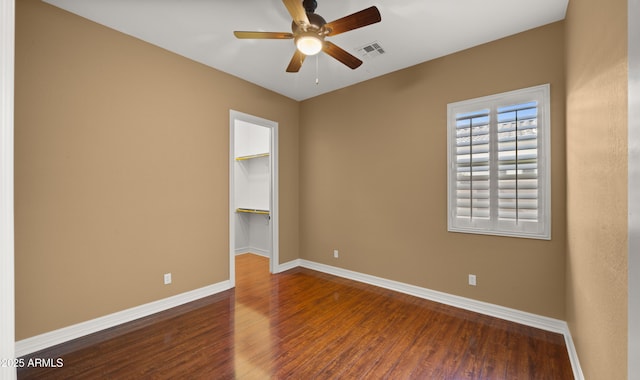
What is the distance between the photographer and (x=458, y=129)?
10.3 ft

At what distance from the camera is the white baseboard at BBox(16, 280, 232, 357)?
88.4 inches

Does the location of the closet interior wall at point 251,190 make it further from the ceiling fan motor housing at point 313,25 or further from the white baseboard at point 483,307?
the ceiling fan motor housing at point 313,25

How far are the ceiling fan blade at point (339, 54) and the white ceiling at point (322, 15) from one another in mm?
358

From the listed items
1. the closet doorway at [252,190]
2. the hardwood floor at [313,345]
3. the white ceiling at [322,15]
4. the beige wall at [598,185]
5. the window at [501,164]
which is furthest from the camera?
the closet doorway at [252,190]

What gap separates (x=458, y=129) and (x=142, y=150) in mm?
3598

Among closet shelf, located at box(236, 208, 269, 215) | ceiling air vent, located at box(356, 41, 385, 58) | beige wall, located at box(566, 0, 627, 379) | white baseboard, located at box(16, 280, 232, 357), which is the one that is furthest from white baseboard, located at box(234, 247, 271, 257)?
beige wall, located at box(566, 0, 627, 379)

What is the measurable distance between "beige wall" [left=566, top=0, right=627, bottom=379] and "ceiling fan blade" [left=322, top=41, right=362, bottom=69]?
1.67m

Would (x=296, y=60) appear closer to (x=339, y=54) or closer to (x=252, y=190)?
(x=339, y=54)

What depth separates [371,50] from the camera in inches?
123

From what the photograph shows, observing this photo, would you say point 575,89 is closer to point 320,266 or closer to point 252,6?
point 252,6

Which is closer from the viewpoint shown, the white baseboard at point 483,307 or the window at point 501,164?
the white baseboard at point 483,307

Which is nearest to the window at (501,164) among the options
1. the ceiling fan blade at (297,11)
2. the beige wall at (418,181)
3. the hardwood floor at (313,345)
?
the beige wall at (418,181)

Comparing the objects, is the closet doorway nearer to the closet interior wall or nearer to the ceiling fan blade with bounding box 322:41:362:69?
Answer: the closet interior wall

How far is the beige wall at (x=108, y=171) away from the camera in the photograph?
227cm
